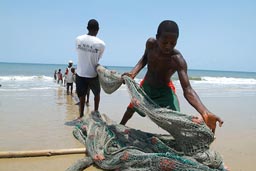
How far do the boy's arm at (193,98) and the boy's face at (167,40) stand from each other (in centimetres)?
21

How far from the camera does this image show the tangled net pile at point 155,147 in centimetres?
296

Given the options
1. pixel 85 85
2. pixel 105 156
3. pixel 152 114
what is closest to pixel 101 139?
pixel 105 156

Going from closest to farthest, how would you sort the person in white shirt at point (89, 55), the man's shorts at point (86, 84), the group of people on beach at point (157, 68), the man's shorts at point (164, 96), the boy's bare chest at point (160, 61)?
the group of people on beach at point (157, 68) < the boy's bare chest at point (160, 61) < the man's shorts at point (164, 96) < the person in white shirt at point (89, 55) < the man's shorts at point (86, 84)

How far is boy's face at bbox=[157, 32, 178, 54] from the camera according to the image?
3568 millimetres

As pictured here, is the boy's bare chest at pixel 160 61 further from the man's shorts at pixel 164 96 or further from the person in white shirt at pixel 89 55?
the person in white shirt at pixel 89 55

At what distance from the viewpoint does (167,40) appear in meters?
3.61

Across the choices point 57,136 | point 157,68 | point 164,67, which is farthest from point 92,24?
point 57,136

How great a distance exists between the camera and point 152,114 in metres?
3.37

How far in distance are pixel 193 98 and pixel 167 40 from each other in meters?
0.76

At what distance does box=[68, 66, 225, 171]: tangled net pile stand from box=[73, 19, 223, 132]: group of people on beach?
0.62ft

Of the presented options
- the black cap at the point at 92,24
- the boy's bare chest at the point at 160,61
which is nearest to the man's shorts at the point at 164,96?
the boy's bare chest at the point at 160,61

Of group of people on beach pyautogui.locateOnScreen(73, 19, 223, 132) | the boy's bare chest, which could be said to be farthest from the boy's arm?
the boy's bare chest

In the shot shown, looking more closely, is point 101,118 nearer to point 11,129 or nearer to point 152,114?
point 11,129

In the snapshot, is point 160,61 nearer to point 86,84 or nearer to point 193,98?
point 193,98
